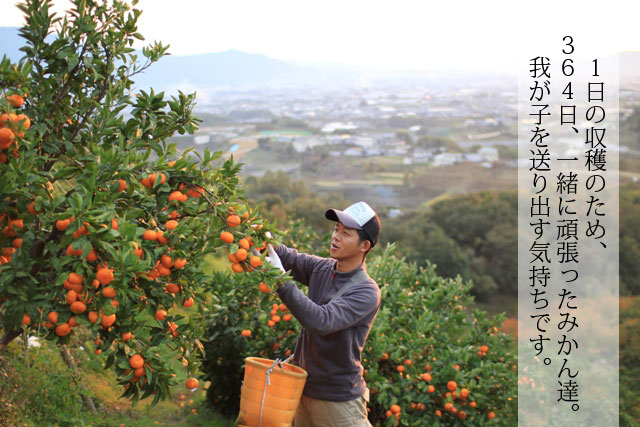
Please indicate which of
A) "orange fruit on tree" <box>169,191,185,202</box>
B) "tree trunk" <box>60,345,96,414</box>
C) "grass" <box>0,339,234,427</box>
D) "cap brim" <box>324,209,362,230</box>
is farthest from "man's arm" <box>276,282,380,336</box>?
"tree trunk" <box>60,345,96,414</box>

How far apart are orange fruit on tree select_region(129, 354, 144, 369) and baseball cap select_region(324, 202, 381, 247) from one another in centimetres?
93

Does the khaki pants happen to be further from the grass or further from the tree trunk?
the tree trunk

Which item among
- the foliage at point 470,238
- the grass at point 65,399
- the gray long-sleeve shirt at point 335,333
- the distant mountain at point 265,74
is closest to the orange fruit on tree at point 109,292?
the gray long-sleeve shirt at point 335,333

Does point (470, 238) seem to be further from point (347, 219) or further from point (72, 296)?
point (72, 296)

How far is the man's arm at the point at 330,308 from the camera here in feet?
7.28

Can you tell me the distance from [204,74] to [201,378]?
10.6m

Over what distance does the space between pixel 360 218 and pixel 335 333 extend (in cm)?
49

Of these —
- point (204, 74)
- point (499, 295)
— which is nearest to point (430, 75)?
point (204, 74)

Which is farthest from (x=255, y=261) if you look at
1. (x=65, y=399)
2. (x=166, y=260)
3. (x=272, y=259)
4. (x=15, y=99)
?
(x=65, y=399)

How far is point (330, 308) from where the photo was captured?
7.69 feet

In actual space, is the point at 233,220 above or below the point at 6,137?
below

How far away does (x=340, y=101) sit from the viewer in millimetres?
17359

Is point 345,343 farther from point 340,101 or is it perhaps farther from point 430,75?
point 430,75

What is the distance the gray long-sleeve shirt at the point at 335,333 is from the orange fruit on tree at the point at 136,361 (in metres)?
0.57
